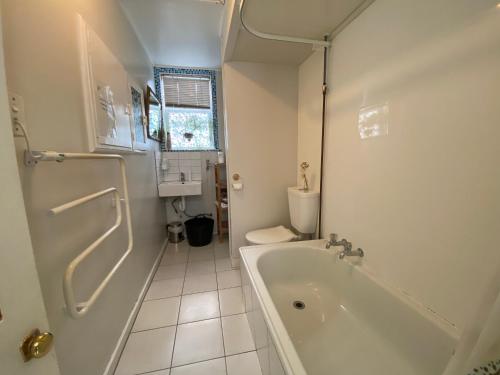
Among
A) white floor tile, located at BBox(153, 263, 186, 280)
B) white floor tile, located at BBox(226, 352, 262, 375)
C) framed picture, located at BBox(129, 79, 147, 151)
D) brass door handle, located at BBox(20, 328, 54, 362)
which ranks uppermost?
framed picture, located at BBox(129, 79, 147, 151)

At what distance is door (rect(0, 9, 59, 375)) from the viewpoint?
0.38 metres

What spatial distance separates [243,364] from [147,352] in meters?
0.64

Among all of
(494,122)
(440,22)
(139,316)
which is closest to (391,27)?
(440,22)

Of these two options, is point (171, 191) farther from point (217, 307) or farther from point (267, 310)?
point (267, 310)

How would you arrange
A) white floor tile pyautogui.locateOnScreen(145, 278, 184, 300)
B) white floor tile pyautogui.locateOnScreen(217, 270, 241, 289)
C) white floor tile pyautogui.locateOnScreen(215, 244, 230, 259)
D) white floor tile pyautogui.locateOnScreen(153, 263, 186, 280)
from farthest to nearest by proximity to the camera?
1. white floor tile pyautogui.locateOnScreen(215, 244, 230, 259)
2. white floor tile pyautogui.locateOnScreen(153, 263, 186, 280)
3. white floor tile pyautogui.locateOnScreen(217, 270, 241, 289)
4. white floor tile pyautogui.locateOnScreen(145, 278, 184, 300)

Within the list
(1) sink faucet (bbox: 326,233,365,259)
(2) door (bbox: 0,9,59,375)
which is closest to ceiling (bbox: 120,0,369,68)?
(2) door (bbox: 0,9,59,375)

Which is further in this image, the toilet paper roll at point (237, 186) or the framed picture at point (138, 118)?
the toilet paper roll at point (237, 186)

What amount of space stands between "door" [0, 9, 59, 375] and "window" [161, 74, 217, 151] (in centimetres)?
288

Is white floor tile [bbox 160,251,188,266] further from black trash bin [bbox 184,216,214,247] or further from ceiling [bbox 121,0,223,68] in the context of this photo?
ceiling [bbox 121,0,223,68]

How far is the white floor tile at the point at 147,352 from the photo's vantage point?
128 centimetres

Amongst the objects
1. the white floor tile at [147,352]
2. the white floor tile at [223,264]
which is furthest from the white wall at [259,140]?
the white floor tile at [147,352]

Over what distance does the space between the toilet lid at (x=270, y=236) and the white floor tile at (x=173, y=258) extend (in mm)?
1063

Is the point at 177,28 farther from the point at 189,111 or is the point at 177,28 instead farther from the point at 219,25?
the point at 189,111

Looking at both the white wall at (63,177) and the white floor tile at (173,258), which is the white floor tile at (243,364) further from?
the white floor tile at (173,258)
